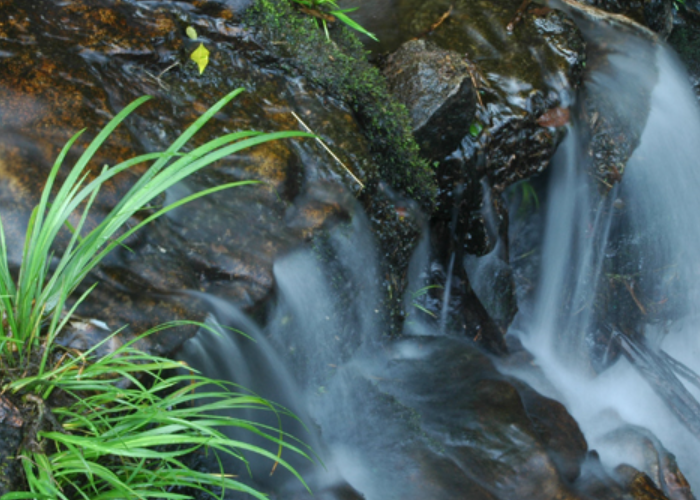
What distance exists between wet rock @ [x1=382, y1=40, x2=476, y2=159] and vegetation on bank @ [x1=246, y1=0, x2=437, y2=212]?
107 mm

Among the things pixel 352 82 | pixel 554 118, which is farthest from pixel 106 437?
pixel 554 118

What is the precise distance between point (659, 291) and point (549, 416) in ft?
6.73

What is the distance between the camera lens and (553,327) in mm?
4129

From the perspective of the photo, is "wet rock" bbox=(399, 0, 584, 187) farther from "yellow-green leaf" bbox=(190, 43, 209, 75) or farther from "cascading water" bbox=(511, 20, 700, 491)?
"yellow-green leaf" bbox=(190, 43, 209, 75)

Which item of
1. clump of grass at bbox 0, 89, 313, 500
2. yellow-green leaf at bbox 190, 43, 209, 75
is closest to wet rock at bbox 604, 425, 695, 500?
clump of grass at bbox 0, 89, 313, 500

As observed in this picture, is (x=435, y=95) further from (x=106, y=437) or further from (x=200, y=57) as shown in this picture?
(x=106, y=437)

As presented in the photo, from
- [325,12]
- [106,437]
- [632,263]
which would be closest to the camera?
[106,437]

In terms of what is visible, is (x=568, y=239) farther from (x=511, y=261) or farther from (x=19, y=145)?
(x=19, y=145)

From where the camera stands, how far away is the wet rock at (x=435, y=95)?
3.06 metres

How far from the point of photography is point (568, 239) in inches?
160

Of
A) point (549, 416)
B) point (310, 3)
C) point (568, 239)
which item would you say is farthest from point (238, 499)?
point (568, 239)

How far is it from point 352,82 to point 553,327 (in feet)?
7.95

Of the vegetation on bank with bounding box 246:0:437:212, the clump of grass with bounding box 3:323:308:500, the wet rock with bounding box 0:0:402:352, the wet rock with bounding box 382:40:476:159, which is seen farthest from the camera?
the wet rock with bounding box 382:40:476:159

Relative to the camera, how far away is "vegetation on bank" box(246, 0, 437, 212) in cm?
295
